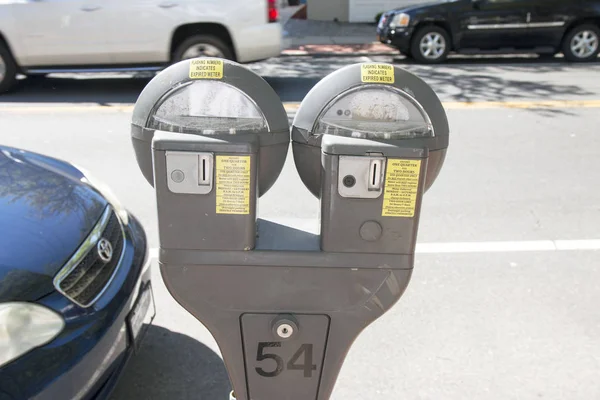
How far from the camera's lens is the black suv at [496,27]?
9305 mm

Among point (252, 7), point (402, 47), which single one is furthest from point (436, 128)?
point (402, 47)

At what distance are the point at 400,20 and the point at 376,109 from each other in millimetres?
8479

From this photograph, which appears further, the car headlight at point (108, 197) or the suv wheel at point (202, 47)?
the suv wheel at point (202, 47)

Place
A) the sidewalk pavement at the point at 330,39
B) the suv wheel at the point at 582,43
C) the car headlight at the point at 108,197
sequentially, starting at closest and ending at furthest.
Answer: the car headlight at the point at 108,197, the suv wheel at the point at 582,43, the sidewalk pavement at the point at 330,39

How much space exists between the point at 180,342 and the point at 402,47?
25.2 feet

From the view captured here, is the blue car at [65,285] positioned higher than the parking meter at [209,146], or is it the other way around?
the parking meter at [209,146]

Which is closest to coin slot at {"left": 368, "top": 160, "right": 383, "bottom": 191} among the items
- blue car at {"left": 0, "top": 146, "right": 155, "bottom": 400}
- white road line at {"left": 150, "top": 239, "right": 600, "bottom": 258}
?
blue car at {"left": 0, "top": 146, "right": 155, "bottom": 400}

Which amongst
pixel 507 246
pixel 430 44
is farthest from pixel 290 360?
pixel 430 44

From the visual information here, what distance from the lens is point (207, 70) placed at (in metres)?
1.51

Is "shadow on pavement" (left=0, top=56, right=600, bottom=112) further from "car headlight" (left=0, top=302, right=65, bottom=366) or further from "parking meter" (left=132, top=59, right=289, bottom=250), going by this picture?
"parking meter" (left=132, top=59, right=289, bottom=250)

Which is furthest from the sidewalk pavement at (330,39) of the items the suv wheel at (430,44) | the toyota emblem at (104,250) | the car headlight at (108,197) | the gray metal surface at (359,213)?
the gray metal surface at (359,213)

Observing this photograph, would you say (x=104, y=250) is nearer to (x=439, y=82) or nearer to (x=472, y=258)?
(x=472, y=258)

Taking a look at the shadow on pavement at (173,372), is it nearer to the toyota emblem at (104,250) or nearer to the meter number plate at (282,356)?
the toyota emblem at (104,250)

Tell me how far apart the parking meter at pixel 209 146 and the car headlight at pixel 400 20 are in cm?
843
